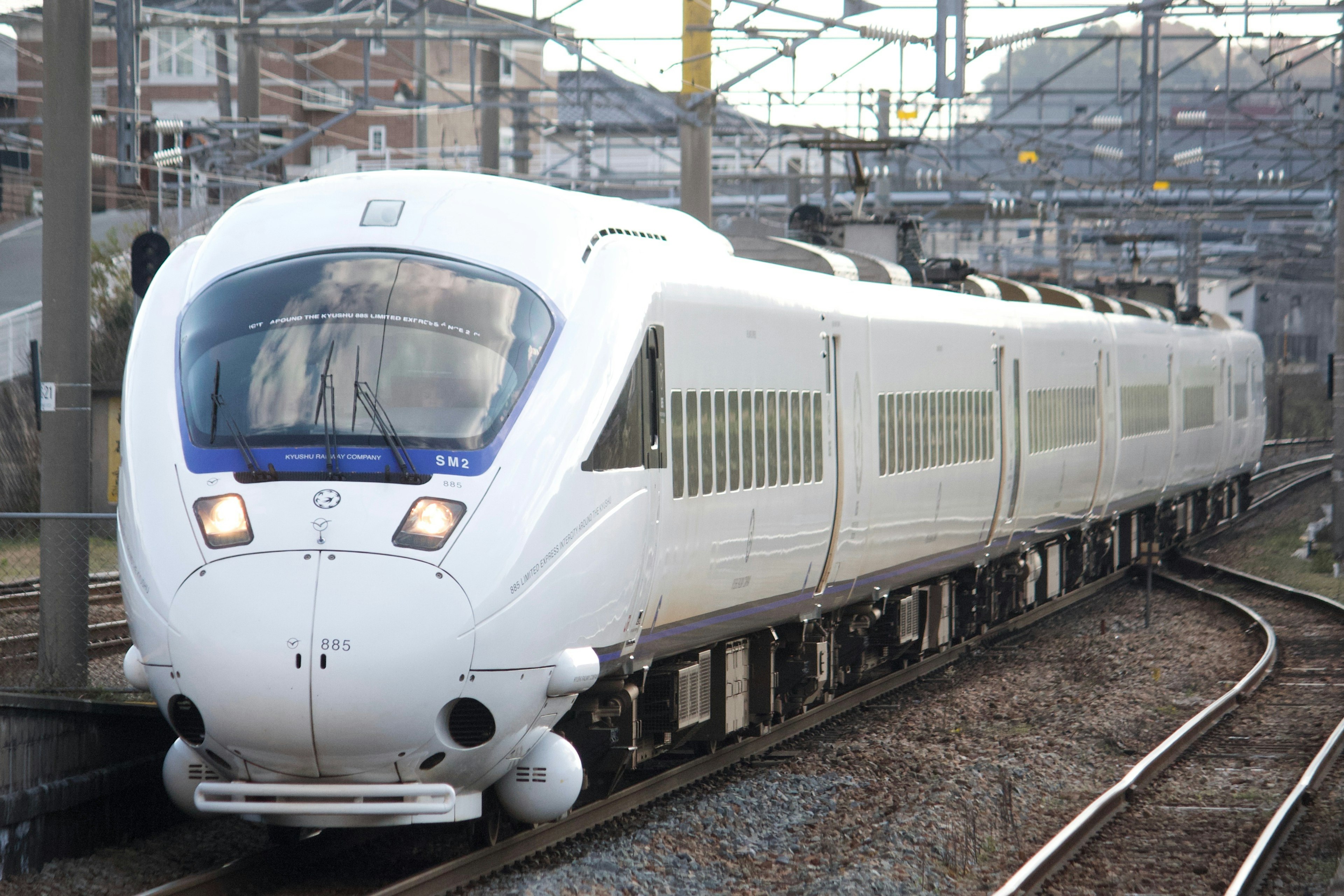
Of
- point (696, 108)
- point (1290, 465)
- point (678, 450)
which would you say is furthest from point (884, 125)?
point (1290, 465)

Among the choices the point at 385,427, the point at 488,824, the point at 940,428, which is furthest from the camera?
the point at 940,428

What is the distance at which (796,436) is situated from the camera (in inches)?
418

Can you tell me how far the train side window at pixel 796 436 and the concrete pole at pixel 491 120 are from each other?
15296mm

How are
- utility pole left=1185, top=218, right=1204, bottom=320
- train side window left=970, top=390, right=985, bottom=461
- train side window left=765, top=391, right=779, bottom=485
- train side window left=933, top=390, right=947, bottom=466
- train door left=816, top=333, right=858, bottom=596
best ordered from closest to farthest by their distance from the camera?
1. train side window left=765, top=391, right=779, bottom=485
2. train door left=816, top=333, right=858, bottom=596
3. train side window left=933, top=390, right=947, bottom=466
4. train side window left=970, top=390, right=985, bottom=461
5. utility pole left=1185, top=218, right=1204, bottom=320

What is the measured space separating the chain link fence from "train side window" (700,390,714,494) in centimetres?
303

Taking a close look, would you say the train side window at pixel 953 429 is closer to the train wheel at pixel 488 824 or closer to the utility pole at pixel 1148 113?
the train wheel at pixel 488 824

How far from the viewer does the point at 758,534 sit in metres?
9.97

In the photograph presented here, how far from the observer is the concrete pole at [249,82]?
26422mm

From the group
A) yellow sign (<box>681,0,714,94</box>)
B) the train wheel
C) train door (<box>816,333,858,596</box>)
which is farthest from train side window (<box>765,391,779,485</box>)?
yellow sign (<box>681,0,714,94</box>)

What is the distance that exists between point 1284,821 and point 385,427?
5498mm

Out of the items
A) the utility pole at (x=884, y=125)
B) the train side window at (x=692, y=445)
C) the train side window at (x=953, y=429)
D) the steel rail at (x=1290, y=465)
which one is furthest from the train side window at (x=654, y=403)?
the steel rail at (x=1290, y=465)

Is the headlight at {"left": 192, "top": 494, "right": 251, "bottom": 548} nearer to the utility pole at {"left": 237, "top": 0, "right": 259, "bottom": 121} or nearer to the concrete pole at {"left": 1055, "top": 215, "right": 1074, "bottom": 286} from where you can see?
the utility pole at {"left": 237, "top": 0, "right": 259, "bottom": 121}

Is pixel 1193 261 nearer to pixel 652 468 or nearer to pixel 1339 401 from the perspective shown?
pixel 1339 401

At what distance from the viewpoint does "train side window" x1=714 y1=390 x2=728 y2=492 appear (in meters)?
9.34
